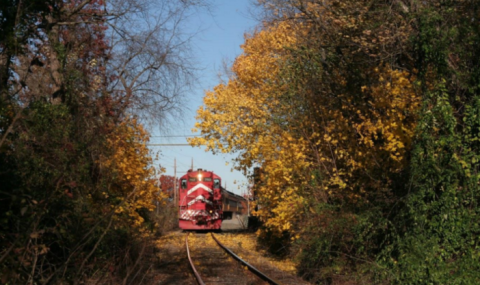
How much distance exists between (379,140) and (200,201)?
20.6m

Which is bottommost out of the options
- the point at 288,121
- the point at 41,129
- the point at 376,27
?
the point at 41,129

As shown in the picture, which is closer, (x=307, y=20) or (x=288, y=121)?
(x=307, y=20)

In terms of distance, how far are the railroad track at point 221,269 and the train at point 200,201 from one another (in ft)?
34.0

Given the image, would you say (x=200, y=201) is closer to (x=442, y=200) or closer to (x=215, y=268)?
(x=215, y=268)

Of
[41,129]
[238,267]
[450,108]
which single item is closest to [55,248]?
[41,129]

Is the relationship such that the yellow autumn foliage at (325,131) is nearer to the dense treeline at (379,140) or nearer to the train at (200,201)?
the dense treeline at (379,140)

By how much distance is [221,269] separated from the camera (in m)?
16.1

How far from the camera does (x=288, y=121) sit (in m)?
17.5

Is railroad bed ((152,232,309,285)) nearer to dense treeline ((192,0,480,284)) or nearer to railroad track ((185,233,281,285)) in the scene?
railroad track ((185,233,281,285))

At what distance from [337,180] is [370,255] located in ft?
6.88

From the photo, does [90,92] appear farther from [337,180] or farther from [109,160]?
[337,180]

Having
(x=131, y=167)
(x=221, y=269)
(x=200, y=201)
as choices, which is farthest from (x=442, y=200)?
(x=200, y=201)

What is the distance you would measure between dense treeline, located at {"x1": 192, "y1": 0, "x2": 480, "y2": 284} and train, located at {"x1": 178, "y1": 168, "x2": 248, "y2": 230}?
1499 cm

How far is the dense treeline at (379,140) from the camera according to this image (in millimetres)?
11164
